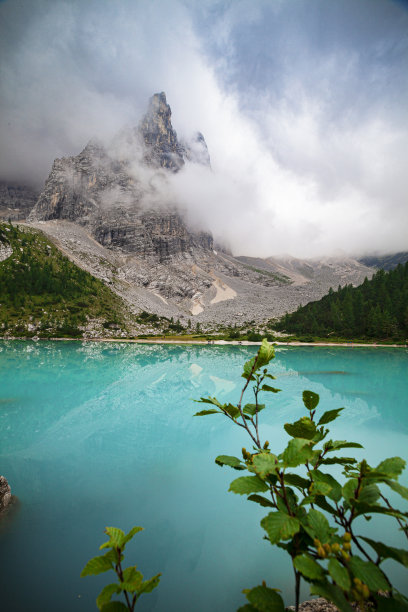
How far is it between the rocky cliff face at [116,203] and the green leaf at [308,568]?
17790cm

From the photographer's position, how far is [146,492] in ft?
26.2

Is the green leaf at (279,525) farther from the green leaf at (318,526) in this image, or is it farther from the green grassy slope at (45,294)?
the green grassy slope at (45,294)

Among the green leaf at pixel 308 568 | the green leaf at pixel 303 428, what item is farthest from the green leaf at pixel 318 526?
the green leaf at pixel 303 428

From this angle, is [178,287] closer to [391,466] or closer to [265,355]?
[265,355]

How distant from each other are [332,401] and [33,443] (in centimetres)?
1699

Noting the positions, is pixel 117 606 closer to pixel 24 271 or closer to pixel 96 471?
pixel 96 471

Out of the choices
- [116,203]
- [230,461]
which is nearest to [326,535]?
[230,461]

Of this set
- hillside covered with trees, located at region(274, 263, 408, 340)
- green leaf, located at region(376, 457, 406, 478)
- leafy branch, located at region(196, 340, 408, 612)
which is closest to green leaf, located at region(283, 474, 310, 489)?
leafy branch, located at region(196, 340, 408, 612)

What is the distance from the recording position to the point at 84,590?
4.70m

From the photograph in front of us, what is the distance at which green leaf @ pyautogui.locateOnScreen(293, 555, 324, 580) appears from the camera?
46.9 inches

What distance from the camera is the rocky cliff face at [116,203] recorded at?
173500 mm

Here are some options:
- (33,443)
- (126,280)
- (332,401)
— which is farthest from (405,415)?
(126,280)

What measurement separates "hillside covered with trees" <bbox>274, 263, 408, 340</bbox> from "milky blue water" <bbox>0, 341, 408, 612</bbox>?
5780 cm

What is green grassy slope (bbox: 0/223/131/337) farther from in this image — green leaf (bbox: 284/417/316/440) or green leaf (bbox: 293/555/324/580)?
green leaf (bbox: 293/555/324/580)
